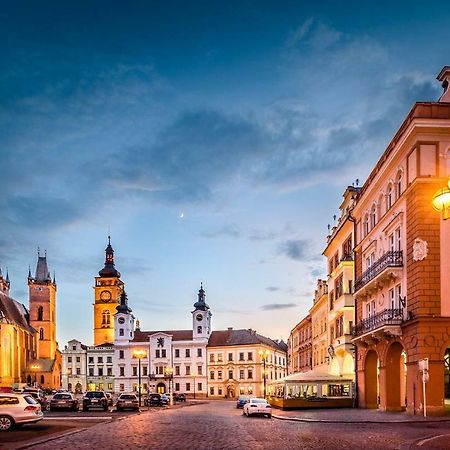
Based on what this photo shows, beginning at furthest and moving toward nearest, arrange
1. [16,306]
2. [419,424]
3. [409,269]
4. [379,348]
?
[16,306]
[379,348]
[409,269]
[419,424]

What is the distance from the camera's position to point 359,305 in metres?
49.2

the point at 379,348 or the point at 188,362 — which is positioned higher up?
the point at 379,348

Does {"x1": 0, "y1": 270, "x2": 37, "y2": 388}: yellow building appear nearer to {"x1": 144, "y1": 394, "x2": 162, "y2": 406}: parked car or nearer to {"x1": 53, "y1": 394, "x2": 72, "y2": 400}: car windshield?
A: {"x1": 144, "y1": 394, "x2": 162, "y2": 406}: parked car

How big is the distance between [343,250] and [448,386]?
15.1 m

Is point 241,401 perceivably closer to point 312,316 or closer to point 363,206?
point 312,316

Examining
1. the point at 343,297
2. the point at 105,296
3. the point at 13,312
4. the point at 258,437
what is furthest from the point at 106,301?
the point at 258,437

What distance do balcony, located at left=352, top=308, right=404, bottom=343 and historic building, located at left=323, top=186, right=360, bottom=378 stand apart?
14.5 ft

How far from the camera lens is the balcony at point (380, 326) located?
3744 cm

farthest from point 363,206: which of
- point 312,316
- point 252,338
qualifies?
point 252,338

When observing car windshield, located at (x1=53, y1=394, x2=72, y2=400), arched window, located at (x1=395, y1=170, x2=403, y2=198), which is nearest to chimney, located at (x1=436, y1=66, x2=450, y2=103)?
arched window, located at (x1=395, y1=170, x2=403, y2=198)

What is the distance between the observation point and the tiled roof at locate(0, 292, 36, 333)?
413 feet

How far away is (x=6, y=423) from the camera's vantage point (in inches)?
1069

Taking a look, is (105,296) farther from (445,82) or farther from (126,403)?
(445,82)

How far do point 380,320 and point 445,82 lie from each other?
13287mm
